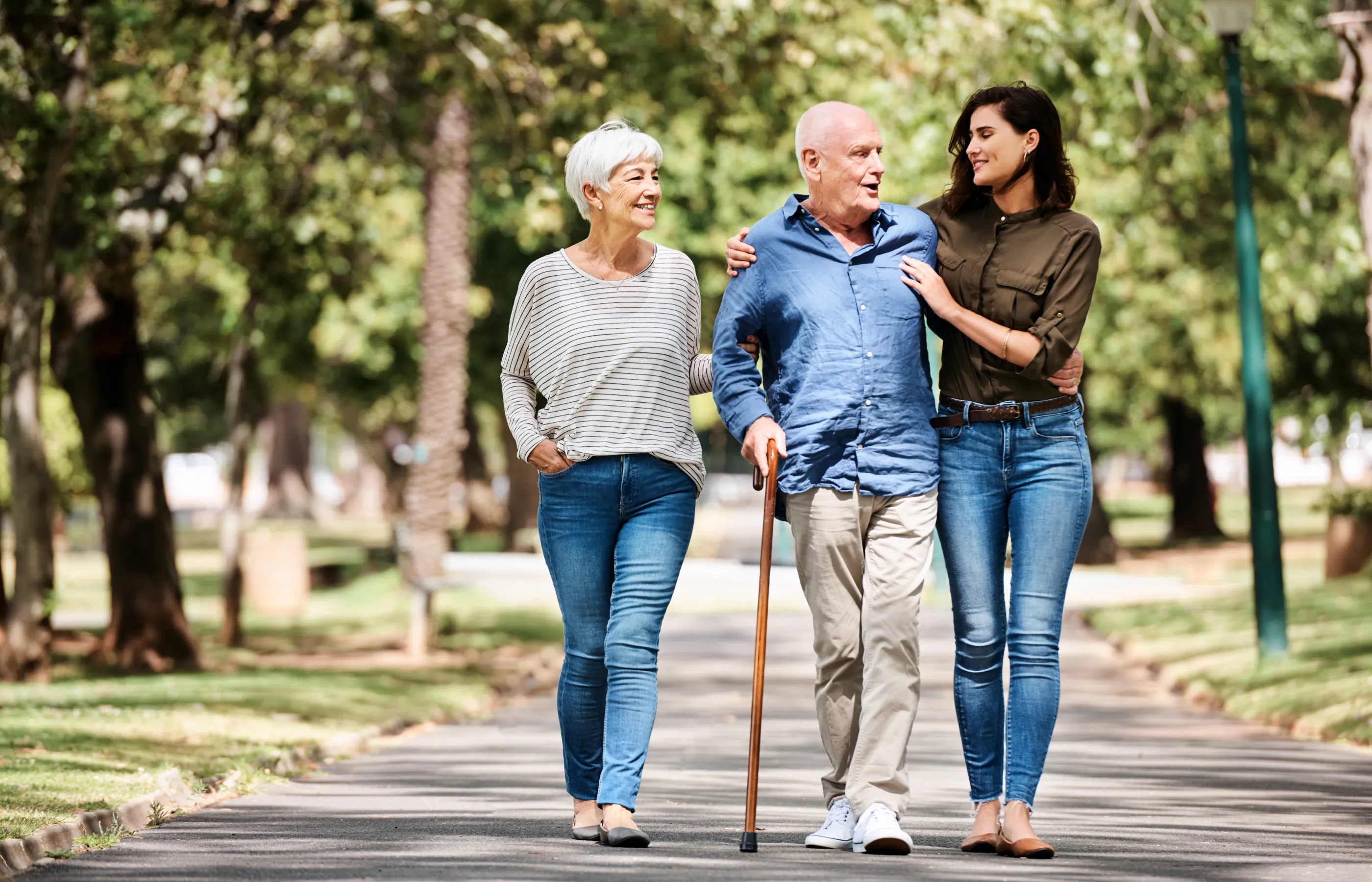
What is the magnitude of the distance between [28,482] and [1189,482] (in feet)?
97.7

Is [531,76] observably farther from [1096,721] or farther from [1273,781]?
[1273,781]

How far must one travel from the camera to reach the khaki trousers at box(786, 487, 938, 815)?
19.3 ft

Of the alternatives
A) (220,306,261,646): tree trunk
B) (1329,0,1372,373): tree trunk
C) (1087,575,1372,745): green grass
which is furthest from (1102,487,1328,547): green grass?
(220,306,261,646): tree trunk

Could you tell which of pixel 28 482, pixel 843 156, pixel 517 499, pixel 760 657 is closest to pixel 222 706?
pixel 28 482

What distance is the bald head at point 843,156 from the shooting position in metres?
5.94

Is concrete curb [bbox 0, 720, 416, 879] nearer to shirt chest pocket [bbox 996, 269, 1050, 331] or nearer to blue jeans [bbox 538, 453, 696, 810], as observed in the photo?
blue jeans [bbox 538, 453, 696, 810]

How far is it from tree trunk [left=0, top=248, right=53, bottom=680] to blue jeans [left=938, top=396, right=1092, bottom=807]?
9903 mm

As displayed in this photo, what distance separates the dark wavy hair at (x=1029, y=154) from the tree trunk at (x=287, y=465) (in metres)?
51.8

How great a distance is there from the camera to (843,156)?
5953mm

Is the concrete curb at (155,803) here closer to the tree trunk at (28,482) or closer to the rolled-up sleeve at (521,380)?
the rolled-up sleeve at (521,380)

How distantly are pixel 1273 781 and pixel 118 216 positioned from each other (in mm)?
10490

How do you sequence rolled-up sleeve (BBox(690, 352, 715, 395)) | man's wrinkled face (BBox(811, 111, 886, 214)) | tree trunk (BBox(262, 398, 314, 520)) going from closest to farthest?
man's wrinkled face (BBox(811, 111, 886, 214))
rolled-up sleeve (BBox(690, 352, 715, 395))
tree trunk (BBox(262, 398, 314, 520))

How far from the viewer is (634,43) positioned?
17359 millimetres

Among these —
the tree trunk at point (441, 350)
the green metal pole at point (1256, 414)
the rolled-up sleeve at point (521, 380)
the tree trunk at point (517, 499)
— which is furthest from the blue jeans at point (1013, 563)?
the tree trunk at point (517, 499)
